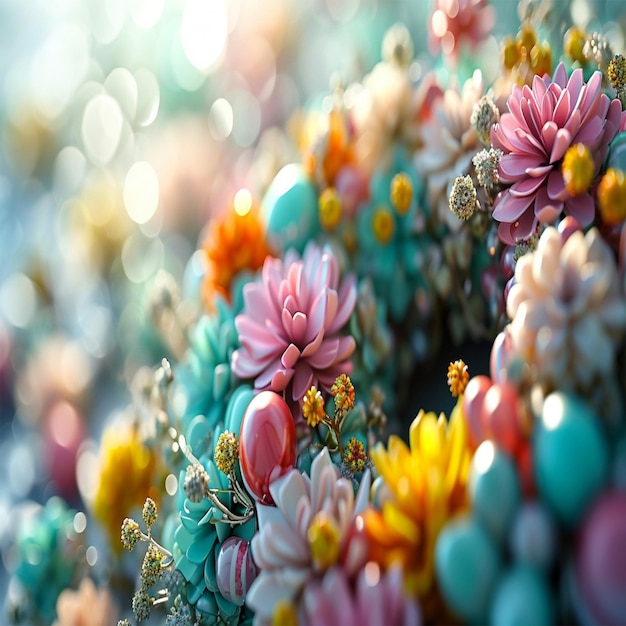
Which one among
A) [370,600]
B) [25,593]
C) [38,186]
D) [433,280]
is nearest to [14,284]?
[38,186]

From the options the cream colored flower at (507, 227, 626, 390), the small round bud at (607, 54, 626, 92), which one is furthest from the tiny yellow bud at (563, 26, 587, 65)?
the cream colored flower at (507, 227, 626, 390)

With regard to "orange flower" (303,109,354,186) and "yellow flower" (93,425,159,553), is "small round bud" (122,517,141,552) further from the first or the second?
"orange flower" (303,109,354,186)

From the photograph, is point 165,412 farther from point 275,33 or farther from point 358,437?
point 275,33

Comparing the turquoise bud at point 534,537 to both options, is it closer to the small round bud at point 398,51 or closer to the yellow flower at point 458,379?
the yellow flower at point 458,379

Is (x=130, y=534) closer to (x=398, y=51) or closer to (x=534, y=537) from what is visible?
(x=534, y=537)

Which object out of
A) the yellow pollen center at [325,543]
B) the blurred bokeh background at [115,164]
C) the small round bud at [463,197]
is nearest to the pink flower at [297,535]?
the yellow pollen center at [325,543]
